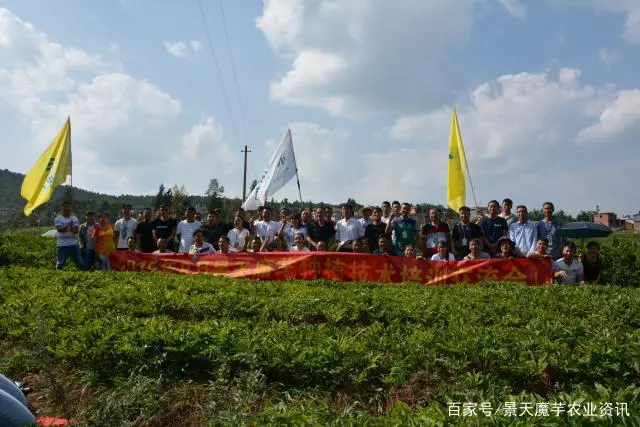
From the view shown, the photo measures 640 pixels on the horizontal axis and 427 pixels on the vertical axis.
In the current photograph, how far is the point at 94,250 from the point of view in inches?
503

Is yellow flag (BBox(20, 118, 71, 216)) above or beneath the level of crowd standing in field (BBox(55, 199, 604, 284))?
above

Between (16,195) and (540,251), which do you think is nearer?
(540,251)

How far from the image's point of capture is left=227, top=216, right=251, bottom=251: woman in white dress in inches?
490

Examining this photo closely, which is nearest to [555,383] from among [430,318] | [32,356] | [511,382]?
[511,382]

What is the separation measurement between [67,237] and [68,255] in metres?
0.45

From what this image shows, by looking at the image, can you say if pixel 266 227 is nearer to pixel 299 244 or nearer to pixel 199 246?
pixel 299 244

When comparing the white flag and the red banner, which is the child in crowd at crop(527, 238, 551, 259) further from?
the white flag

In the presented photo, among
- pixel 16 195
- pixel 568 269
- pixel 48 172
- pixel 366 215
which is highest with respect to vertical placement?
pixel 16 195

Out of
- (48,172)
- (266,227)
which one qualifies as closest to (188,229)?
(266,227)

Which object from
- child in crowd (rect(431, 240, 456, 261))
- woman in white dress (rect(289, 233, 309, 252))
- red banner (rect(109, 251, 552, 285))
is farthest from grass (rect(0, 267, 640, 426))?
woman in white dress (rect(289, 233, 309, 252))

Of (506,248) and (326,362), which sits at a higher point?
(506,248)

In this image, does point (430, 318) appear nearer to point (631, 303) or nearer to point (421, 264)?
point (631, 303)

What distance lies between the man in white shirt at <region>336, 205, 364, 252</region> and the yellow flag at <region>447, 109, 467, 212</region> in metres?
3.34

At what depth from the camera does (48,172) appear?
50.2 ft
